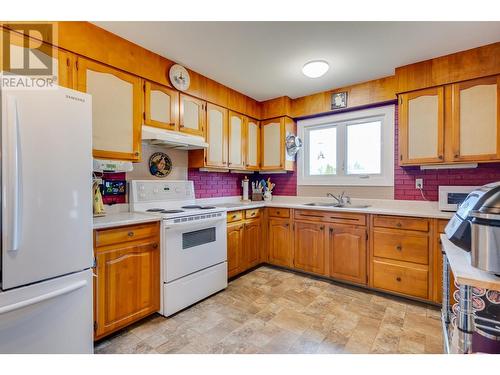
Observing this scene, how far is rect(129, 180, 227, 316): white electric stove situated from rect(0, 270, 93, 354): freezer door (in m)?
0.68

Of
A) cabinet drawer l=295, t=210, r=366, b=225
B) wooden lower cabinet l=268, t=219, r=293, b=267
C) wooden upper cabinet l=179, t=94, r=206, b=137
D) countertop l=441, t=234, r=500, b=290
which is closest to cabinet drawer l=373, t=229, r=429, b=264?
cabinet drawer l=295, t=210, r=366, b=225

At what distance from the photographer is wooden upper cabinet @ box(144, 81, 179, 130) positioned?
2289 mm

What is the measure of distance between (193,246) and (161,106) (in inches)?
55.5

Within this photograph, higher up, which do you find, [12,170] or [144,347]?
[12,170]

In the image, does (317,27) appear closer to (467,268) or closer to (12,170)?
(467,268)

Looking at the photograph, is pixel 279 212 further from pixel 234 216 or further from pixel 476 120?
pixel 476 120

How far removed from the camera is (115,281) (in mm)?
1819

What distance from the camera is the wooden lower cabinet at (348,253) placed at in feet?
8.75

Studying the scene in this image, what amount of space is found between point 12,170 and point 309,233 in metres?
2.72

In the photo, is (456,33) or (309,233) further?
(309,233)

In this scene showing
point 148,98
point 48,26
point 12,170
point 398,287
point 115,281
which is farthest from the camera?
point 398,287

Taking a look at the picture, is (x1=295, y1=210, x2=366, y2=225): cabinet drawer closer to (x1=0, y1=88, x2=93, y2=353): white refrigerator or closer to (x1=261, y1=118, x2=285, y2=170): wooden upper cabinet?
(x1=261, y1=118, x2=285, y2=170): wooden upper cabinet

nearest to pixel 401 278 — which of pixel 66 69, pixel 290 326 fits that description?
pixel 290 326
